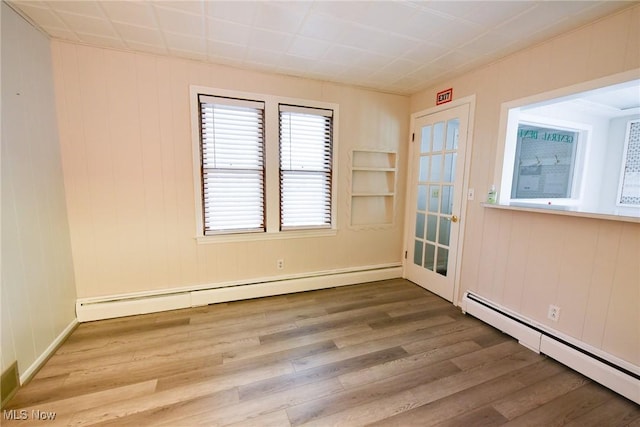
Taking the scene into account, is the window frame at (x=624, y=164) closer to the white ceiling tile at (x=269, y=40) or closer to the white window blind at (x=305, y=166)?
the white window blind at (x=305, y=166)

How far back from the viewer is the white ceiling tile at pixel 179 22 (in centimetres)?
177

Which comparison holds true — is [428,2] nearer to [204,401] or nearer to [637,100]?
[204,401]

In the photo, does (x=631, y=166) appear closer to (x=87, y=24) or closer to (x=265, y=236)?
(x=265, y=236)

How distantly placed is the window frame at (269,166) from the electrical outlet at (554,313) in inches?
84.0

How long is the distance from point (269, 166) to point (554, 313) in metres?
2.87

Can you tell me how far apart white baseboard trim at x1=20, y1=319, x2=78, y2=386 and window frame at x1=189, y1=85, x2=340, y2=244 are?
4.03 ft

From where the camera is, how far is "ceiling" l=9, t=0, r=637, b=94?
168 centimetres

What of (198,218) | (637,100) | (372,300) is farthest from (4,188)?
(637,100)

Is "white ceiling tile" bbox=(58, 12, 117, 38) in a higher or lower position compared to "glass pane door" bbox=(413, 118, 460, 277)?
higher

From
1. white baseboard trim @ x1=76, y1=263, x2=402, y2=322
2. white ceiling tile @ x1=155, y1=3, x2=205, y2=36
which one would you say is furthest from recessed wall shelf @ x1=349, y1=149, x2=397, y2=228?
white ceiling tile @ x1=155, y1=3, x2=205, y2=36

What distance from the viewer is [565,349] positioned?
1.91 meters

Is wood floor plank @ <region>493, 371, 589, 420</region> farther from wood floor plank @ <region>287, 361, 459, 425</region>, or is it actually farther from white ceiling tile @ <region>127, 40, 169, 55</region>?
white ceiling tile @ <region>127, 40, 169, 55</region>

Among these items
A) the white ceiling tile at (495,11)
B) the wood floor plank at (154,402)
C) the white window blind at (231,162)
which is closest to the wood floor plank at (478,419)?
the wood floor plank at (154,402)

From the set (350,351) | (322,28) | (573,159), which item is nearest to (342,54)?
(322,28)
